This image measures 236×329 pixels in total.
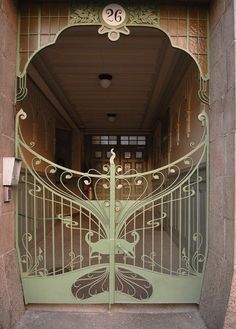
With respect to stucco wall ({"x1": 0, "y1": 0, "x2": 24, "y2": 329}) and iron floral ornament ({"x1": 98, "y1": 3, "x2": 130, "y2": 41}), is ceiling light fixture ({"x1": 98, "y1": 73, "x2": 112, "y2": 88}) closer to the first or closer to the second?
iron floral ornament ({"x1": 98, "y1": 3, "x2": 130, "y2": 41})

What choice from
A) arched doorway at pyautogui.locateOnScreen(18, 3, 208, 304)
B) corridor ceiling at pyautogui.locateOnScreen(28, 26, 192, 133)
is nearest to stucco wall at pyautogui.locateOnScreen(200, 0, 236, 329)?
arched doorway at pyautogui.locateOnScreen(18, 3, 208, 304)

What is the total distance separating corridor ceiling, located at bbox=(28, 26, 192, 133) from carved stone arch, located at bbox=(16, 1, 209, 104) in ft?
2.43

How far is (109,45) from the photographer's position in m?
3.88

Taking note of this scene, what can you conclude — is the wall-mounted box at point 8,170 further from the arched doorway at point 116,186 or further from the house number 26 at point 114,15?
the house number 26 at point 114,15

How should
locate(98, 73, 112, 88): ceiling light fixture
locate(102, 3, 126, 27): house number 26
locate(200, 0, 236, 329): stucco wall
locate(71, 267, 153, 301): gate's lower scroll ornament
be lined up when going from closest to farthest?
locate(200, 0, 236, 329): stucco wall → locate(102, 3, 126, 27): house number 26 → locate(71, 267, 153, 301): gate's lower scroll ornament → locate(98, 73, 112, 88): ceiling light fixture

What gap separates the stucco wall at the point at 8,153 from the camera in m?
2.36

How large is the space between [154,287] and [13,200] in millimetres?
1435

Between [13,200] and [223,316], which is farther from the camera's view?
[13,200]

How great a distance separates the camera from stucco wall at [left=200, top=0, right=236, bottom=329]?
2.23 meters

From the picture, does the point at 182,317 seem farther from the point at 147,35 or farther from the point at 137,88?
the point at 137,88

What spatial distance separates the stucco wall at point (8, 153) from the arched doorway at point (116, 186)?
0.51 ft

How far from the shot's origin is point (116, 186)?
9.08 feet

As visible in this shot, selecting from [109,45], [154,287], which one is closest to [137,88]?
[109,45]

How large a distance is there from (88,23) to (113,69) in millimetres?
1976
